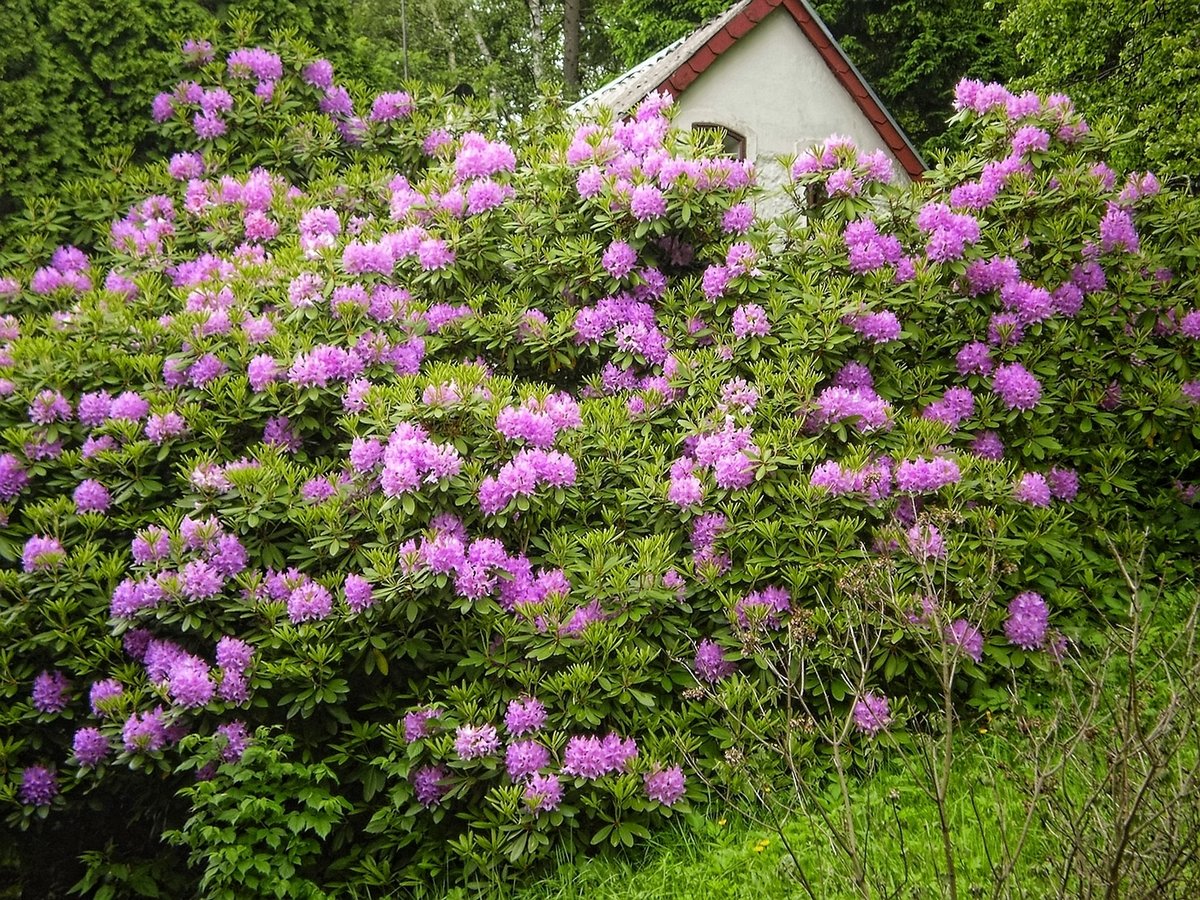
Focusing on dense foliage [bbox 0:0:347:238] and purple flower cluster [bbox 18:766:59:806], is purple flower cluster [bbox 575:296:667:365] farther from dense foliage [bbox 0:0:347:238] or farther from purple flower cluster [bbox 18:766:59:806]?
dense foliage [bbox 0:0:347:238]

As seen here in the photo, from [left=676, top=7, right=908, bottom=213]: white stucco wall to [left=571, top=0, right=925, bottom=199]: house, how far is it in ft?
0.04

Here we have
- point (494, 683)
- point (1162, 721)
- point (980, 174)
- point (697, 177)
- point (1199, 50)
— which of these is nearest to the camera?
point (1162, 721)

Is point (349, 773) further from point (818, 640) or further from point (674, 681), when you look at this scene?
point (818, 640)

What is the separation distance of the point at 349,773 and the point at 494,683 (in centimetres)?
76

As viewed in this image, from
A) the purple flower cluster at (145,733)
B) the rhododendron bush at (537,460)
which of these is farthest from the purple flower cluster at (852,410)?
the purple flower cluster at (145,733)

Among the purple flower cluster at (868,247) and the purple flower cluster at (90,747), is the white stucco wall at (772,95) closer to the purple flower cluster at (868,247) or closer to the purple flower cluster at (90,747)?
the purple flower cluster at (868,247)

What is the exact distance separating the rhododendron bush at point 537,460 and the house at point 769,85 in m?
6.27

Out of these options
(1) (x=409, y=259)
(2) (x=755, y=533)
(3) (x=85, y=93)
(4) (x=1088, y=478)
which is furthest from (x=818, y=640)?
(3) (x=85, y=93)

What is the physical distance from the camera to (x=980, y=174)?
5301 mm

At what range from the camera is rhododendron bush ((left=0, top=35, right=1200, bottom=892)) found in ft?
12.9

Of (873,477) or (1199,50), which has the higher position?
(873,477)

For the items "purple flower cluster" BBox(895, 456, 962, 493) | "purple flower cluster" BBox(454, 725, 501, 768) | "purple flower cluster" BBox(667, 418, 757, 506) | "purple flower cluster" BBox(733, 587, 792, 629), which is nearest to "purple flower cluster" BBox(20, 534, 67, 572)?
"purple flower cluster" BBox(454, 725, 501, 768)

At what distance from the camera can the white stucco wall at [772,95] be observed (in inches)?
457

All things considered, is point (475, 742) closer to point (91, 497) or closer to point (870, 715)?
point (870, 715)
